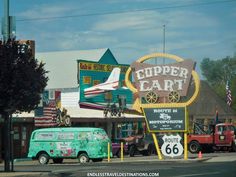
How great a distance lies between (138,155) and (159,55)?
10.6m

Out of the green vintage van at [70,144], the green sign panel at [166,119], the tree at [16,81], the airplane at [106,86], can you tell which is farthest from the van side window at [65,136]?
the airplane at [106,86]

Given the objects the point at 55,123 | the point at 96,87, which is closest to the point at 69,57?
the point at 96,87

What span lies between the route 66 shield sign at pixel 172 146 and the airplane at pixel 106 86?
51.9 ft

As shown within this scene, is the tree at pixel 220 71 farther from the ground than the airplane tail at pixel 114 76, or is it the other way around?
the tree at pixel 220 71

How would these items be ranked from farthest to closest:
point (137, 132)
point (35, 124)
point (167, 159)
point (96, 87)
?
point (137, 132) < point (96, 87) < point (35, 124) < point (167, 159)

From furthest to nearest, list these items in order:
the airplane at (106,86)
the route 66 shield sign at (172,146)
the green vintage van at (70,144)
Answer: the airplane at (106,86)
the route 66 shield sign at (172,146)
the green vintage van at (70,144)

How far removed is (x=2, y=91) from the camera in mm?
21016

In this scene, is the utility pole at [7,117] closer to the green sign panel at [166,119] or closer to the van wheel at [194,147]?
the green sign panel at [166,119]

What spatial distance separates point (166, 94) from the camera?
33.3m

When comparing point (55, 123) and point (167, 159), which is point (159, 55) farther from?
point (55, 123)

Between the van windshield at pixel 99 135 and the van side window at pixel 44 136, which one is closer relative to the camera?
the van windshield at pixel 99 135

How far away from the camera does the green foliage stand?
2111 centimetres

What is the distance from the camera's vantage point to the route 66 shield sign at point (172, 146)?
1276 inches

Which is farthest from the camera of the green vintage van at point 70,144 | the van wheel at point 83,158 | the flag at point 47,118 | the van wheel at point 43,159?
the flag at point 47,118
